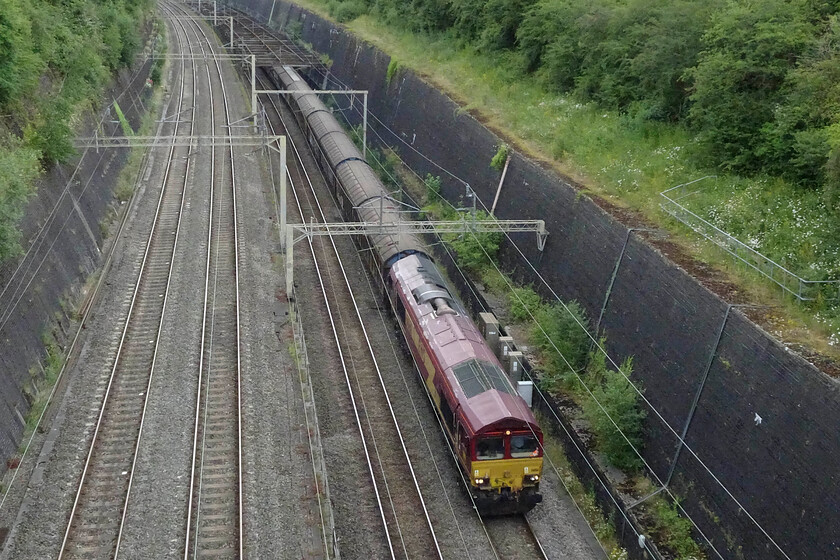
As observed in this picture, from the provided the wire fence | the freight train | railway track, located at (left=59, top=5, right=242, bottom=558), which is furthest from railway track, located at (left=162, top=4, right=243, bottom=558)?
the wire fence

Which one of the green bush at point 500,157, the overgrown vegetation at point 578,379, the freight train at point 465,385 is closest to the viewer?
the freight train at point 465,385

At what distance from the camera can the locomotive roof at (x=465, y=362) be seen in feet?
51.5

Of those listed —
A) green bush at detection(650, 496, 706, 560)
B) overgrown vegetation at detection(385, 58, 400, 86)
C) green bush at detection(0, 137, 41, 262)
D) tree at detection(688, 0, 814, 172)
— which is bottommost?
green bush at detection(650, 496, 706, 560)

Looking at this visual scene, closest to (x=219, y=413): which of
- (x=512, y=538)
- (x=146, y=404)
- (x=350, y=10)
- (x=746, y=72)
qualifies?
(x=146, y=404)

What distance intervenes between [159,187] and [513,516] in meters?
24.0

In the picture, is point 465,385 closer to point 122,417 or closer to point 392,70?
point 122,417

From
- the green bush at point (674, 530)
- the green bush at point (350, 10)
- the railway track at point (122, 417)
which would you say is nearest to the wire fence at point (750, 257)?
the green bush at point (674, 530)

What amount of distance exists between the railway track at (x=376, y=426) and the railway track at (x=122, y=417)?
17.0 feet

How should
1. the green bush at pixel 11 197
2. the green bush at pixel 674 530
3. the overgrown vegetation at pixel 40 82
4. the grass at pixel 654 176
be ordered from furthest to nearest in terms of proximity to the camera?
the overgrown vegetation at pixel 40 82 → the green bush at pixel 11 197 → the grass at pixel 654 176 → the green bush at pixel 674 530

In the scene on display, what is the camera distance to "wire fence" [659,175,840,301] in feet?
49.1

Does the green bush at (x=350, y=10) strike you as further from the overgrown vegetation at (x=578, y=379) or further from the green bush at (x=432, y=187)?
the overgrown vegetation at (x=578, y=379)

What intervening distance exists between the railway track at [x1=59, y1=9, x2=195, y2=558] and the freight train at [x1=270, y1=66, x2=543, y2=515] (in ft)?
22.7

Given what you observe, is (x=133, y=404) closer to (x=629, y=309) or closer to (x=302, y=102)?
(x=629, y=309)

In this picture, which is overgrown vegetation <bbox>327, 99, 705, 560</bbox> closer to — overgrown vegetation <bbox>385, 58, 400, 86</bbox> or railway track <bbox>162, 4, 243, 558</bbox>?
railway track <bbox>162, 4, 243, 558</bbox>
